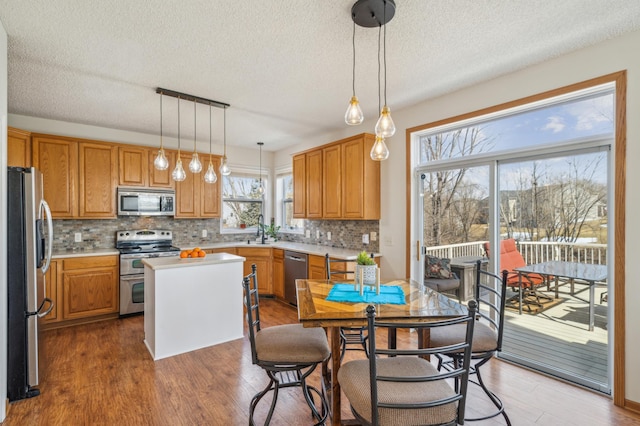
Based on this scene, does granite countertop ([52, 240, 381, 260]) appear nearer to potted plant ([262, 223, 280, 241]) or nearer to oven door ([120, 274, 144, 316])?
oven door ([120, 274, 144, 316])

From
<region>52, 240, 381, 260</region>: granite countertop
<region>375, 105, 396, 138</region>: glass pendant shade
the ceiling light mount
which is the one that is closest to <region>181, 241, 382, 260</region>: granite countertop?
<region>52, 240, 381, 260</region>: granite countertop

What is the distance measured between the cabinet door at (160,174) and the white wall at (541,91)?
10.4ft

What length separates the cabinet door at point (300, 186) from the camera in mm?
4965

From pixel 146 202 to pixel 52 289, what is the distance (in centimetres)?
151

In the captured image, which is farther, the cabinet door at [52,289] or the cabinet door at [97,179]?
the cabinet door at [97,179]

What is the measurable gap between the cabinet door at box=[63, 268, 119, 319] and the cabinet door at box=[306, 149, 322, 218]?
2748mm

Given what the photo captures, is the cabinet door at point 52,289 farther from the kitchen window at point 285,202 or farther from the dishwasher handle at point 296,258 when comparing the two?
the kitchen window at point 285,202

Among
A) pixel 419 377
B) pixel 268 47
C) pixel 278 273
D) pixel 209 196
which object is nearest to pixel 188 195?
pixel 209 196

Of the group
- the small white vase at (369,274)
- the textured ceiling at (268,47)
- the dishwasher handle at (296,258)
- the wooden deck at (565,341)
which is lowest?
the wooden deck at (565,341)

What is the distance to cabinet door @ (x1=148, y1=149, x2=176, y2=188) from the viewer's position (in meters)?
4.75

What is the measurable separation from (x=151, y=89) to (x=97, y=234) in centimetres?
251

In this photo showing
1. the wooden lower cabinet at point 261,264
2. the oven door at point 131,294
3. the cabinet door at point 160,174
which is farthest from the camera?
the wooden lower cabinet at point 261,264

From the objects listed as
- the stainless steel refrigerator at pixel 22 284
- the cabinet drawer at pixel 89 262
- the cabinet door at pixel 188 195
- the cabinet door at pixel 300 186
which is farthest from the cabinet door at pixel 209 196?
the stainless steel refrigerator at pixel 22 284

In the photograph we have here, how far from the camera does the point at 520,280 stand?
3.00 meters
